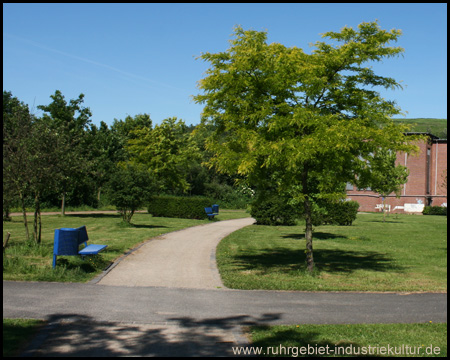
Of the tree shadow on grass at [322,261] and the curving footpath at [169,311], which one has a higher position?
the curving footpath at [169,311]

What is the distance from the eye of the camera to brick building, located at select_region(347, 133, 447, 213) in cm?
6091

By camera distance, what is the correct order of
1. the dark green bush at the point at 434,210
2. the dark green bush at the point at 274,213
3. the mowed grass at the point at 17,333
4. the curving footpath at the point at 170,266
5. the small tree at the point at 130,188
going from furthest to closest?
the dark green bush at the point at 434,210 → the dark green bush at the point at 274,213 → the small tree at the point at 130,188 → the curving footpath at the point at 170,266 → the mowed grass at the point at 17,333

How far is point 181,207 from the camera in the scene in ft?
115

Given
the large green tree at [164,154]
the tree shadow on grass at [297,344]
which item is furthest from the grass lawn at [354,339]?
the large green tree at [164,154]

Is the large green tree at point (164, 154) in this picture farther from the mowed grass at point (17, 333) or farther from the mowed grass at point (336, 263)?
the mowed grass at point (17, 333)

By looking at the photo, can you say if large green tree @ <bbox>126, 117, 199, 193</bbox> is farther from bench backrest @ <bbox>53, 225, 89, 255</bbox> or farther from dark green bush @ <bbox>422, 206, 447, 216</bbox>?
bench backrest @ <bbox>53, 225, 89, 255</bbox>

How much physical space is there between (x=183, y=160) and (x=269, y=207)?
2205 cm

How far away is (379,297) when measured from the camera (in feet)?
31.8

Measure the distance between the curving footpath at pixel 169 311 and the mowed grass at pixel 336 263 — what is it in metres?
0.93

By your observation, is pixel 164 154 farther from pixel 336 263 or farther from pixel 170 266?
pixel 170 266

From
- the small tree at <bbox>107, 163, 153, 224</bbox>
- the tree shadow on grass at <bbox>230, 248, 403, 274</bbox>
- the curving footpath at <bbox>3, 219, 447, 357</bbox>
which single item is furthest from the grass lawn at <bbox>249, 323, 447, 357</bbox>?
the small tree at <bbox>107, 163, 153, 224</bbox>

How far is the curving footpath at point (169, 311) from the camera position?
6264 mm

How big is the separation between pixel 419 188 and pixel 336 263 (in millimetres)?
50635

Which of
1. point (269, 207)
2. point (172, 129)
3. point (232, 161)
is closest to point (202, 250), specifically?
point (232, 161)
